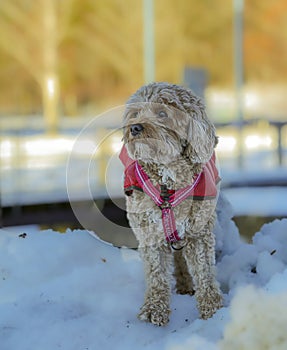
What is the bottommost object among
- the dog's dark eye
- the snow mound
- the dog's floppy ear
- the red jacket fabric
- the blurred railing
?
the blurred railing

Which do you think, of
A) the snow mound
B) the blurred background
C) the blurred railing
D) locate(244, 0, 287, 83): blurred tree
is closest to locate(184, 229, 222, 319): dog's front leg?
the snow mound

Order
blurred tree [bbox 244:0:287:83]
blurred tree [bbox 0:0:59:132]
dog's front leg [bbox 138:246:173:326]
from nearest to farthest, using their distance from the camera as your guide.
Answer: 1. dog's front leg [bbox 138:246:173:326]
2. blurred tree [bbox 0:0:59:132]
3. blurred tree [bbox 244:0:287:83]

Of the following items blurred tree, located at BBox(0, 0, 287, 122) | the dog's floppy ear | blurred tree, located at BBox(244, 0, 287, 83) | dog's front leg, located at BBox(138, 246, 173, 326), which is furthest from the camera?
blurred tree, located at BBox(244, 0, 287, 83)

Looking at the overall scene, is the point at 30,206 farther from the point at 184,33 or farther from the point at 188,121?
the point at 184,33

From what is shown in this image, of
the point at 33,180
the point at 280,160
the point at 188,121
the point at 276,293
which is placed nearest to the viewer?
the point at 276,293

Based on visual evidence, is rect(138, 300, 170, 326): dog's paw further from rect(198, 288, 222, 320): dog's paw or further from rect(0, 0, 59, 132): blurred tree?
rect(0, 0, 59, 132): blurred tree

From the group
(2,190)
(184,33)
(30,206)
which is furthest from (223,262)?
(184,33)

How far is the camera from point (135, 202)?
319 cm

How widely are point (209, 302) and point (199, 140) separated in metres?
0.88

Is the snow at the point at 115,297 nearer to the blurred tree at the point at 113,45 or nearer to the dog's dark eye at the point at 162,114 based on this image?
the dog's dark eye at the point at 162,114

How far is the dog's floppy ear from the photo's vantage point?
3.08 meters

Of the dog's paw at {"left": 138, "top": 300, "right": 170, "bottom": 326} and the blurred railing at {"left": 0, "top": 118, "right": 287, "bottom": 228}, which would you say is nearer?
the dog's paw at {"left": 138, "top": 300, "right": 170, "bottom": 326}

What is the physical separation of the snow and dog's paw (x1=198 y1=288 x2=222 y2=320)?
0.06 meters

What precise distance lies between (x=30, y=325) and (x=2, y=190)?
6.87 metres
